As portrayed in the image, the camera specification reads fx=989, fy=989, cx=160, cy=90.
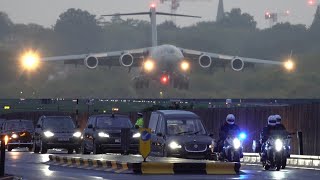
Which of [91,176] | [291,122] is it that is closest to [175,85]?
[291,122]

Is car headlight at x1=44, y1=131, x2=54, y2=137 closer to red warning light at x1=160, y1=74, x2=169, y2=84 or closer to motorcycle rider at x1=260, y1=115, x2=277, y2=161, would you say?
motorcycle rider at x1=260, y1=115, x2=277, y2=161

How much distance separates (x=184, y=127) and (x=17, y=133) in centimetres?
1563

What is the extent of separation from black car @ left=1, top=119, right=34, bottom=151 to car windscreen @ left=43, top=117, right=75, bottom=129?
300cm

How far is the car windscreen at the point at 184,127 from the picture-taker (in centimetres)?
2861

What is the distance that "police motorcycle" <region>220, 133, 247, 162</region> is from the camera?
26.0m

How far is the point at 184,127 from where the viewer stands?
2891 centimetres

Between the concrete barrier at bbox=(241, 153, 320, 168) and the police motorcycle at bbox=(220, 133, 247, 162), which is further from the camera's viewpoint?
the concrete barrier at bbox=(241, 153, 320, 168)

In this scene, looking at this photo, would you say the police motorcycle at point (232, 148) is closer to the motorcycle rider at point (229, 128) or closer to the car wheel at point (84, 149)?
the motorcycle rider at point (229, 128)

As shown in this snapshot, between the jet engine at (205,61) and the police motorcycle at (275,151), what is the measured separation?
5100cm

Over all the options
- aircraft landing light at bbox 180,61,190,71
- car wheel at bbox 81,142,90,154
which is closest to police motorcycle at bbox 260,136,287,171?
car wheel at bbox 81,142,90,154

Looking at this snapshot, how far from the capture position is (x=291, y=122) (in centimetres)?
3506

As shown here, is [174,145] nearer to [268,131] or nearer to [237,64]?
[268,131]

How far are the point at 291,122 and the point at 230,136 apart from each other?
934cm

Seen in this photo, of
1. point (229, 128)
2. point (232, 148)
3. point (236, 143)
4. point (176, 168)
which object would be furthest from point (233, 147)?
point (176, 168)
